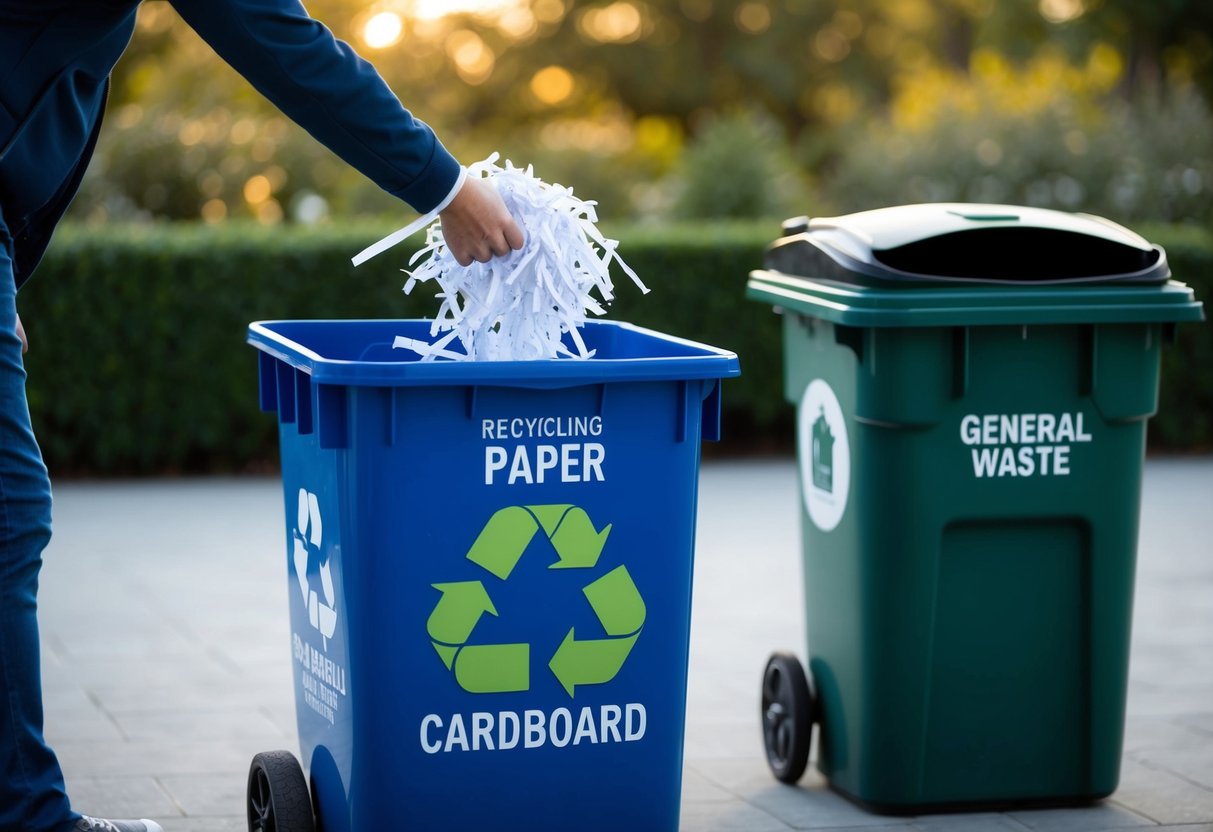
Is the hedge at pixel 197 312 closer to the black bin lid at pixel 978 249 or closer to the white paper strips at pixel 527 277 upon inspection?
the black bin lid at pixel 978 249

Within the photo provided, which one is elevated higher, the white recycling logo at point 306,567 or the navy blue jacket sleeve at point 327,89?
the navy blue jacket sleeve at point 327,89

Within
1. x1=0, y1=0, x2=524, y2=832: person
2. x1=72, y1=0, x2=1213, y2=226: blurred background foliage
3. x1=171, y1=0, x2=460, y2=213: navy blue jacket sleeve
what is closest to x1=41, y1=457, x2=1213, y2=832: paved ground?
x1=0, y1=0, x2=524, y2=832: person

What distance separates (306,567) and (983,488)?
1490mm

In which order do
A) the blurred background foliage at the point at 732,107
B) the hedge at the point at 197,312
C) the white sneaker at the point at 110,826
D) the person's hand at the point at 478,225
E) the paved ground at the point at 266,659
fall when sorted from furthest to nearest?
1. the blurred background foliage at the point at 732,107
2. the hedge at the point at 197,312
3. the paved ground at the point at 266,659
4. the person's hand at the point at 478,225
5. the white sneaker at the point at 110,826

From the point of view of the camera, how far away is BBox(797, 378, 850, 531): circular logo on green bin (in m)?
3.76

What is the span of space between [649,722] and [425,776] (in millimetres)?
437

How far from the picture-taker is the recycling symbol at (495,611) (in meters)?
2.96

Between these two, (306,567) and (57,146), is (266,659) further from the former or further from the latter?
(57,146)

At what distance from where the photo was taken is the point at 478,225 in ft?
10.1

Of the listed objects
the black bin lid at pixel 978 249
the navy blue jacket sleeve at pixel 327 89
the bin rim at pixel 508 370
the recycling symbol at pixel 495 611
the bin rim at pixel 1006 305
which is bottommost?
the recycling symbol at pixel 495 611

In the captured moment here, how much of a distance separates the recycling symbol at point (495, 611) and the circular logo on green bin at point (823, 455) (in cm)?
88

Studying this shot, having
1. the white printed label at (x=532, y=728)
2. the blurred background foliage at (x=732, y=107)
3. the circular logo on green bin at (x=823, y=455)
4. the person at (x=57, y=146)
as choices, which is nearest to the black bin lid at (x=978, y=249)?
the circular logo on green bin at (x=823, y=455)

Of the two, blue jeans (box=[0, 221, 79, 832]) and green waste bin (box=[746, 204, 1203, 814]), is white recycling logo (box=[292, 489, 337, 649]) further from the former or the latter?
green waste bin (box=[746, 204, 1203, 814])

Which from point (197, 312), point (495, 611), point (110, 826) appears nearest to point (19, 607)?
point (110, 826)
